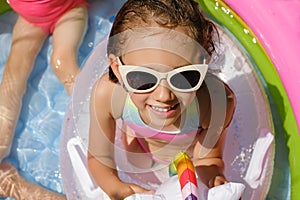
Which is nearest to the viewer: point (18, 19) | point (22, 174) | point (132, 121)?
point (132, 121)

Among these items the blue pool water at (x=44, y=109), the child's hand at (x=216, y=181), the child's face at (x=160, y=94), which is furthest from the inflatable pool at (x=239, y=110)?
the child's face at (x=160, y=94)

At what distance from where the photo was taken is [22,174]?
5.99 ft

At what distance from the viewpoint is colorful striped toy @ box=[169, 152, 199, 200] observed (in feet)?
3.88

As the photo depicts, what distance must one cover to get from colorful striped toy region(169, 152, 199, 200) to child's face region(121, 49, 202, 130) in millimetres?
133

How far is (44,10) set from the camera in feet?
6.17

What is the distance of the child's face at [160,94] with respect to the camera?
1294 mm

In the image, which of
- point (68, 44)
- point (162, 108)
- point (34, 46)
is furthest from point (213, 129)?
point (34, 46)

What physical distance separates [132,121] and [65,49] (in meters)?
0.44

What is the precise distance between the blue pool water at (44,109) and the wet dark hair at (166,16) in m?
0.52

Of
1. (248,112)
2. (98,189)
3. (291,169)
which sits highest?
(248,112)

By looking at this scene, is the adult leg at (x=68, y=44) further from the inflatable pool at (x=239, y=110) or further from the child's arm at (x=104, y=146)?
the child's arm at (x=104, y=146)

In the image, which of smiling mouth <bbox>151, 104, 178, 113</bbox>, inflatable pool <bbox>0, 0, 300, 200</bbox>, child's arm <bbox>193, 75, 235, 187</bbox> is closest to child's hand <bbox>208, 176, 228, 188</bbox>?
child's arm <bbox>193, 75, 235, 187</bbox>

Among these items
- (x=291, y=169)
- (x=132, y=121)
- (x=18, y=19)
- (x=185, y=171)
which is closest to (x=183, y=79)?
(x=185, y=171)

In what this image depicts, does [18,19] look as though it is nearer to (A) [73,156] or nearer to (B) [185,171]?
(A) [73,156]
